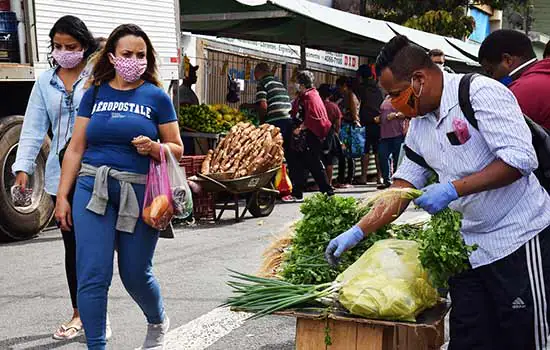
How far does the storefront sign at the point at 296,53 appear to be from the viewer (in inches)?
742

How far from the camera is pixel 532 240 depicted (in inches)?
124

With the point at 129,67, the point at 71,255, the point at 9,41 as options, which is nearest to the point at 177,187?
the point at 129,67

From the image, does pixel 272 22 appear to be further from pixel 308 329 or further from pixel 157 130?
pixel 308 329

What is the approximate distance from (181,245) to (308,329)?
5.37 m

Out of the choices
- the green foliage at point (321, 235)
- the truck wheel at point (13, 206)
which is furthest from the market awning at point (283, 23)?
the green foliage at point (321, 235)

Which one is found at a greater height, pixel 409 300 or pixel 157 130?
pixel 157 130

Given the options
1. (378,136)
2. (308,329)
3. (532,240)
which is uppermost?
(532,240)

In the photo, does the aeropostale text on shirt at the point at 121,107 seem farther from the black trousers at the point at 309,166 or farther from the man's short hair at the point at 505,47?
the black trousers at the point at 309,166

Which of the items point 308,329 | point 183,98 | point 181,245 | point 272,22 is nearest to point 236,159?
point 181,245

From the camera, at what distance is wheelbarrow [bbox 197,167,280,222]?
965 centimetres

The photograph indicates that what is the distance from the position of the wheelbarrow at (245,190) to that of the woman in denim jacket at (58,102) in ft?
14.5

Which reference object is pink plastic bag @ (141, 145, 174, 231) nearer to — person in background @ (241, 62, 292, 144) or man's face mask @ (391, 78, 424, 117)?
man's face mask @ (391, 78, 424, 117)

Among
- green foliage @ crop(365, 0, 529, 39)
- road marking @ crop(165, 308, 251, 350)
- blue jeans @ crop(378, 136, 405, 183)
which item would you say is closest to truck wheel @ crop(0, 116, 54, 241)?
road marking @ crop(165, 308, 251, 350)

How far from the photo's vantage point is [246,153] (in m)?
9.98
